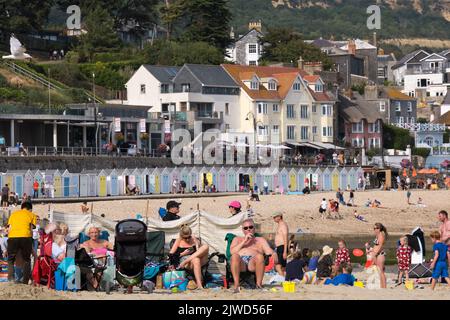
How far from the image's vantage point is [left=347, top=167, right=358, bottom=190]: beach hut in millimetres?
66500

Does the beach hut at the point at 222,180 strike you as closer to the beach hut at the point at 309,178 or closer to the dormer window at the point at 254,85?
the beach hut at the point at 309,178

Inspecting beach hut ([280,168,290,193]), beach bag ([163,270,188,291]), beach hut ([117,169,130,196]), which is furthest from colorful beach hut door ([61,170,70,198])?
beach bag ([163,270,188,291])

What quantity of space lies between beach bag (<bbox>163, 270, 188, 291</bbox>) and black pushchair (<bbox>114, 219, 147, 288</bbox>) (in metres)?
0.91

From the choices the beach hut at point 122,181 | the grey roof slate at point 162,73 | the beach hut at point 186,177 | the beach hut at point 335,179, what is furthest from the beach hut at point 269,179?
the grey roof slate at point 162,73

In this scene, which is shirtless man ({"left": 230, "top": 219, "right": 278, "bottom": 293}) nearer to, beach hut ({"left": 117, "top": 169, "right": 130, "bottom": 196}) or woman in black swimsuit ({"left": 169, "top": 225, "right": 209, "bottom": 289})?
woman in black swimsuit ({"left": 169, "top": 225, "right": 209, "bottom": 289})

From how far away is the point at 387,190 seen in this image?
216 ft

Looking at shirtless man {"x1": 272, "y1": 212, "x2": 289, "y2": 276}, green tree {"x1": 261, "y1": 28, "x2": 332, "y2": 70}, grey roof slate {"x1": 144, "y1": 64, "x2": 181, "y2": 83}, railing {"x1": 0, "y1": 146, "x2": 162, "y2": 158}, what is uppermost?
green tree {"x1": 261, "y1": 28, "x2": 332, "y2": 70}

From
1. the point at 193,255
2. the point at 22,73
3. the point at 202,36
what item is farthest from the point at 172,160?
the point at 193,255

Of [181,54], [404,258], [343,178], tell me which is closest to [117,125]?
[343,178]

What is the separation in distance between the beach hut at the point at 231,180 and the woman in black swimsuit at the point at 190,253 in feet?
134

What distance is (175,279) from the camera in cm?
1925

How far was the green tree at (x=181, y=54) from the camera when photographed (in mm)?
82625

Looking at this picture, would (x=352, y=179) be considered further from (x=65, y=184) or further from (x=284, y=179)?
(x=65, y=184)

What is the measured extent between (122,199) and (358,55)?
192 ft
